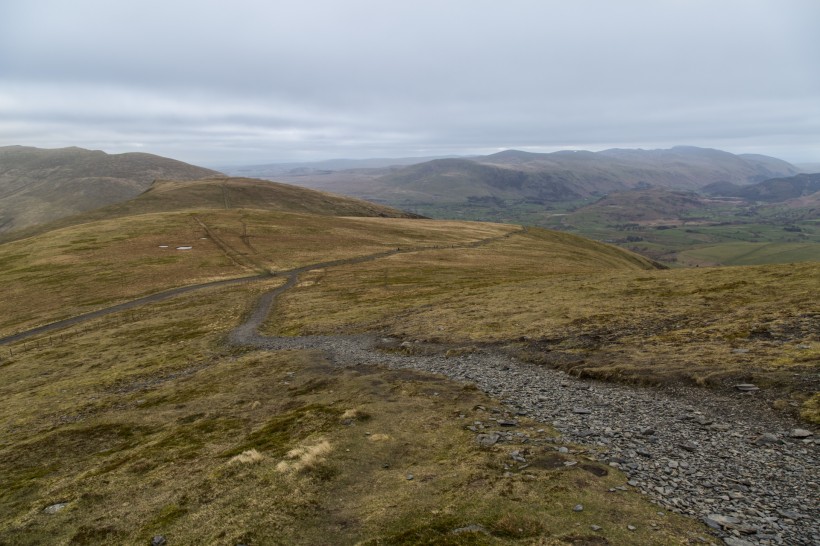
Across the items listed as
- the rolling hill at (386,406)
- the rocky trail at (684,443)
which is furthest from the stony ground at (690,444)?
the rolling hill at (386,406)

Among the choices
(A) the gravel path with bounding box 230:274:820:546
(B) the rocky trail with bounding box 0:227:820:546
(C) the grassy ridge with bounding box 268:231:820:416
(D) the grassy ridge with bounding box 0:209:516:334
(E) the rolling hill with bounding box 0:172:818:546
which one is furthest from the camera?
(D) the grassy ridge with bounding box 0:209:516:334

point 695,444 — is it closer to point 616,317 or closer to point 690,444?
point 690,444

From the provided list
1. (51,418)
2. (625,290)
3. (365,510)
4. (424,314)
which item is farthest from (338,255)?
(365,510)

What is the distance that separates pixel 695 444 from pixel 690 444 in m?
0.22

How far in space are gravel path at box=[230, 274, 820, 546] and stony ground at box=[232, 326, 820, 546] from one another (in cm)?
4

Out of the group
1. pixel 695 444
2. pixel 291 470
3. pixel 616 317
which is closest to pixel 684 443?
pixel 695 444

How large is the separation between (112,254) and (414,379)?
103304mm

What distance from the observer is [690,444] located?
64.7 feet

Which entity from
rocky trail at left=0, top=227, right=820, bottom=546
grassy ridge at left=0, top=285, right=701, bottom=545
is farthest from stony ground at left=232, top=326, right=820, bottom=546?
grassy ridge at left=0, top=285, right=701, bottom=545

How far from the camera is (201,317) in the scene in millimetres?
64438

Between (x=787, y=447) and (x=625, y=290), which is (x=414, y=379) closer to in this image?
(x=787, y=447)

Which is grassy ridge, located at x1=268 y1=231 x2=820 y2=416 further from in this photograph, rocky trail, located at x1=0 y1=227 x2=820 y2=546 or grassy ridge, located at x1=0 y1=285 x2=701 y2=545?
grassy ridge, located at x1=0 y1=285 x2=701 y2=545

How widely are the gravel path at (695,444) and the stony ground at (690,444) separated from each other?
0.13 ft

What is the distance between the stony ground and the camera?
14578 mm
